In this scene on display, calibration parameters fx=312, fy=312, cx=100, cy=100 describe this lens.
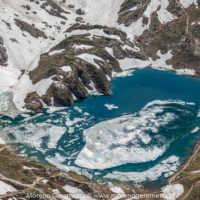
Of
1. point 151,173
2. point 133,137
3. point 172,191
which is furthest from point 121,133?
point 172,191

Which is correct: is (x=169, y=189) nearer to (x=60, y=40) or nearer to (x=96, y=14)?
(x=60, y=40)

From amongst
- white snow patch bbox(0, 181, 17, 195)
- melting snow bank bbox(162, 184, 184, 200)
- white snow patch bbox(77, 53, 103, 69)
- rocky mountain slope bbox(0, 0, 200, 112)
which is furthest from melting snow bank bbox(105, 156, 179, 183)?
white snow patch bbox(77, 53, 103, 69)

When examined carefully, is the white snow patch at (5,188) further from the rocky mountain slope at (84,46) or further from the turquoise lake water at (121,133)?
the rocky mountain slope at (84,46)

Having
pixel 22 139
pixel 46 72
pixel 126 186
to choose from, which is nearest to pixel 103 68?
pixel 46 72

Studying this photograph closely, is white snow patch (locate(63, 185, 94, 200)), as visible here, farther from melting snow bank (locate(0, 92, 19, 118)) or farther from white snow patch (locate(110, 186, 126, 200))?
melting snow bank (locate(0, 92, 19, 118))

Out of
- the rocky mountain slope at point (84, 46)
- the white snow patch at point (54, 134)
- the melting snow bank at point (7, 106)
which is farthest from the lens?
the rocky mountain slope at point (84, 46)

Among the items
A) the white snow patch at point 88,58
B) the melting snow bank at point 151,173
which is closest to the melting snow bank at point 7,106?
the white snow patch at point 88,58

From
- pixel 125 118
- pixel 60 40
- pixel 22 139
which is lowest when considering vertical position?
pixel 22 139
